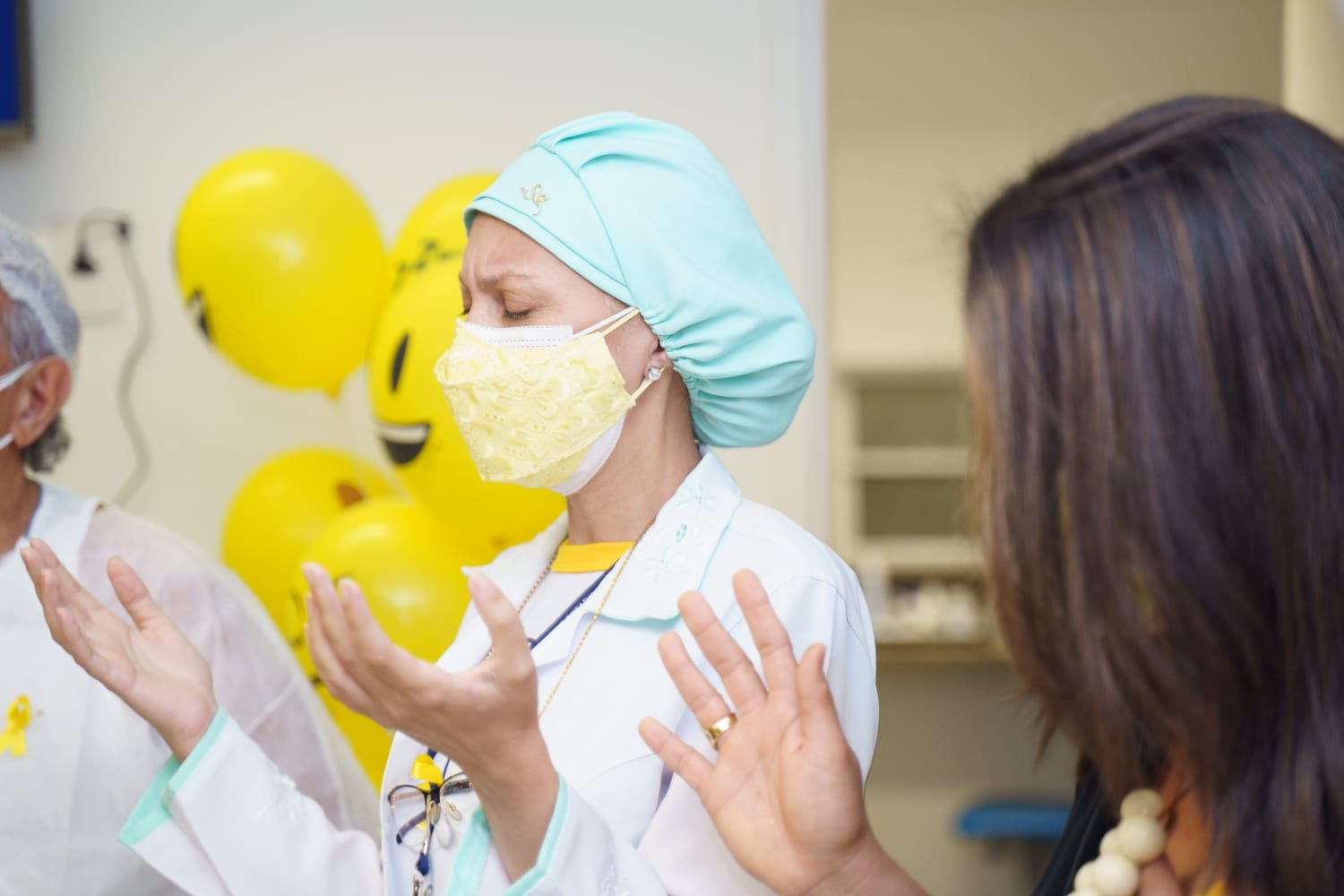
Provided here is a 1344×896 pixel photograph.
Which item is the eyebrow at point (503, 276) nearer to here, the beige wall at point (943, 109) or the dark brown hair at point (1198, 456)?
the dark brown hair at point (1198, 456)

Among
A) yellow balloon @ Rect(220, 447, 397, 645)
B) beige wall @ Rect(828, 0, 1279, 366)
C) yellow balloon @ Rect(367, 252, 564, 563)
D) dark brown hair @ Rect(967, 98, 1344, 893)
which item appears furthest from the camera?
beige wall @ Rect(828, 0, 1279, 366)

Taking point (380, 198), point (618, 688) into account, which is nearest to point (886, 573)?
point (380, 198)

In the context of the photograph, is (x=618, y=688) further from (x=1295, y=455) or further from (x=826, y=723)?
(x=1295, y=455)

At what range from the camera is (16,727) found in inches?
60.2

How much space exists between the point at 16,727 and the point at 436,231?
2.82 feet

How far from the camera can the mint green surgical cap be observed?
4.10ft

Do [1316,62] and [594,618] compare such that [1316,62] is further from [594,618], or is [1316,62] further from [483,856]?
[483,856]

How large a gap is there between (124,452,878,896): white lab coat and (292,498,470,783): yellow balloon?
504 mm

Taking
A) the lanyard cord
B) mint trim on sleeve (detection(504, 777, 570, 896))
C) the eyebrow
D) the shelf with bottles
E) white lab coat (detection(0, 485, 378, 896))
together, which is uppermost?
the eyebrow

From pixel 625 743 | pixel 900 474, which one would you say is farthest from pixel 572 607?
pixel 900 474

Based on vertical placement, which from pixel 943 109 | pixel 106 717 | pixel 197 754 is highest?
pixel 943 109

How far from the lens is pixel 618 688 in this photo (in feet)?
3.91

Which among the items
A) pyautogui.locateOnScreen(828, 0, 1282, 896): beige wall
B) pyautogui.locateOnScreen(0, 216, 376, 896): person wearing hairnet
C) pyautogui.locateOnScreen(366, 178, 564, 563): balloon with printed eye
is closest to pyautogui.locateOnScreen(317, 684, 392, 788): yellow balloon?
pyautogui.locateOnScreen(0, 216, 376, 896): person wearing hairnet

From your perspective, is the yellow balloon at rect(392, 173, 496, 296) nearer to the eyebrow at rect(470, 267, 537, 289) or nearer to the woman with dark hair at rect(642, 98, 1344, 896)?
the eyebrow at rect(470, 267, 537, 289)
